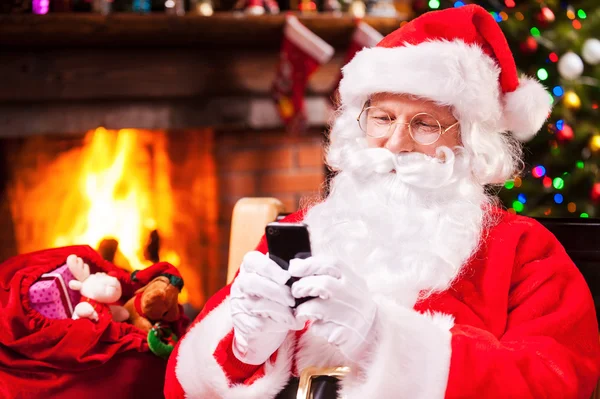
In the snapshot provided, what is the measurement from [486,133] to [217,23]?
135 centimetres

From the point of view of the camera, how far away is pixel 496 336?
1.20 metres

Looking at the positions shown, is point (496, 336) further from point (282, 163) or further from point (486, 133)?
point (282, 163)

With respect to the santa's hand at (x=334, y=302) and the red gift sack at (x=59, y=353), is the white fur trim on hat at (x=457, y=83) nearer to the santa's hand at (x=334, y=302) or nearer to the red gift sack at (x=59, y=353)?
the santa's hand at (x=334, y=302)

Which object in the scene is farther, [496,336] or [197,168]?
[197,168]

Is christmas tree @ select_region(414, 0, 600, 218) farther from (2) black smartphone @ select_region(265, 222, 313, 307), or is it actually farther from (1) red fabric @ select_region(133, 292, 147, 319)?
(2) black smartphone @ select_region(265, 222, 313, 307)

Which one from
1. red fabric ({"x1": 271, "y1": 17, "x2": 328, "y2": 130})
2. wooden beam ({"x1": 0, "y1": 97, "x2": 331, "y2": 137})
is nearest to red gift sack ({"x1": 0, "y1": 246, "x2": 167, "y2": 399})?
wooden beam ({"x1": 0, "y1": 97, "x2": 331, "y2": 137})

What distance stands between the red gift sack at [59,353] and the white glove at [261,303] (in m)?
0.42

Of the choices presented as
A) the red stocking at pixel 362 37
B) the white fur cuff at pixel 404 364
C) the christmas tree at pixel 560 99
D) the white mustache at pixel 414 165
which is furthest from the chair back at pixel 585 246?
the red stocking at pixel 362 37

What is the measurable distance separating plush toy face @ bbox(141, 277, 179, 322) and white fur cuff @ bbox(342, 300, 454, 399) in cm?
61

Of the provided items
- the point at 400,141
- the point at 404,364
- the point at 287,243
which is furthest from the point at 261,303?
the point at 400,141

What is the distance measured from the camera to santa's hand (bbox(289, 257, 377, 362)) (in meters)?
1.00

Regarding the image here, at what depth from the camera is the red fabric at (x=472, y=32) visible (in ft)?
4.40

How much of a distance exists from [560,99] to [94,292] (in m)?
1.88

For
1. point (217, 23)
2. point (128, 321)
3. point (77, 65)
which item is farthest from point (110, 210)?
point (128, 321)
